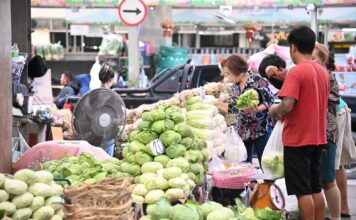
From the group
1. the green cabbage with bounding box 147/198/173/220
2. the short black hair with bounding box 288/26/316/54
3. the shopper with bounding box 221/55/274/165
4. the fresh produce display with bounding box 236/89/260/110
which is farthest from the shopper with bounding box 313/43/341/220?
the green cabbage with bounding box 147/198/173/220

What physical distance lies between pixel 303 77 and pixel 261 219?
1335mm

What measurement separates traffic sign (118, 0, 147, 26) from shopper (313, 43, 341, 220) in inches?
333

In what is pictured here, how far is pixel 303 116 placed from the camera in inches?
227

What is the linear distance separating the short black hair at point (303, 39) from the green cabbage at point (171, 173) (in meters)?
1.65

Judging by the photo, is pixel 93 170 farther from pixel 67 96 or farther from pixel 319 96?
pixel 67 96

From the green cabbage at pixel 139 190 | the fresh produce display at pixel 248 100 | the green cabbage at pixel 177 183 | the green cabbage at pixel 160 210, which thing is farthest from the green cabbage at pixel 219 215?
the fresh produce display at pixel 248 100

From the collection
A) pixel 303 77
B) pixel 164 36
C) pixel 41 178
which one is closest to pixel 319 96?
pixel 303 77

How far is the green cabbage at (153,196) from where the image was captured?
5.12 meters

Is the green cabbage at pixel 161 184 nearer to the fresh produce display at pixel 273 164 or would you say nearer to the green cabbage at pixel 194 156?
the green cabbage at pixel 194 156

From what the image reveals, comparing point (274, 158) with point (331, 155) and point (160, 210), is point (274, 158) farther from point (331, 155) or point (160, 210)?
point (160, 210)

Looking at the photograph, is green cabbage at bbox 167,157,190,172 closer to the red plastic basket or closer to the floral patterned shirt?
the red plastic basket

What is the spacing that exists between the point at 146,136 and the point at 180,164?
454 millimetres

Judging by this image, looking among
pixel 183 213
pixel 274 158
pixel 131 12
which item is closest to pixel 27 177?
pixel 183 213

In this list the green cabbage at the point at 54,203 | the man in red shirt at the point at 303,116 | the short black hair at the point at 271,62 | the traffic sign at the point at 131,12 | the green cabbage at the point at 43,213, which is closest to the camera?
the green cabbage at the point at 43,213
